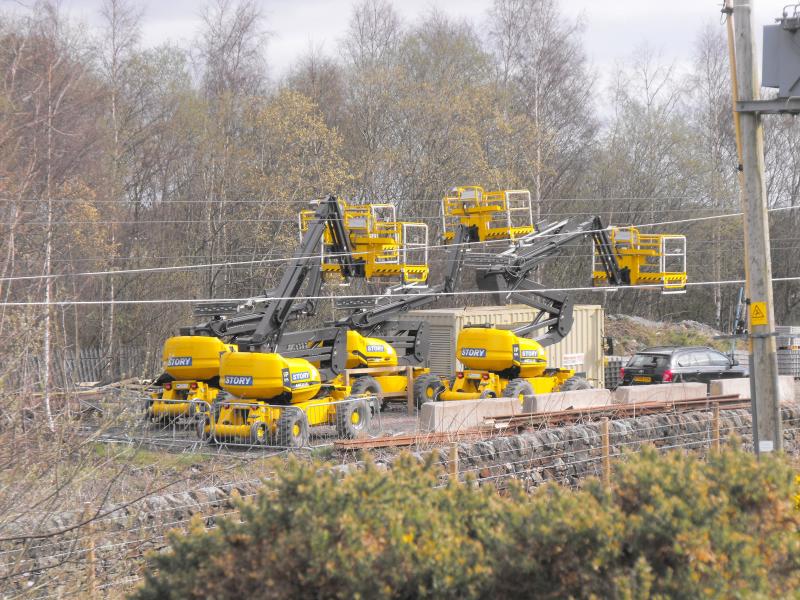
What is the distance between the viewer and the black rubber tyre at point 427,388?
2372 centimetres

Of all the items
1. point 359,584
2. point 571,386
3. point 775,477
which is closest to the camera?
point 359,584

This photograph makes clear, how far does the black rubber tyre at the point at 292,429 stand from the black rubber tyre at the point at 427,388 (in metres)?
5.61

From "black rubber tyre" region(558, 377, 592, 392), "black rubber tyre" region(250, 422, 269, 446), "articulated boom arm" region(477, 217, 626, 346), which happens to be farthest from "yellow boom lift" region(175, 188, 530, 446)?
"black rubber tyre" region(558, 377, 592, 392)

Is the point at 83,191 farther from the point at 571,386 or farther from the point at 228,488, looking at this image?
the point at 228,488

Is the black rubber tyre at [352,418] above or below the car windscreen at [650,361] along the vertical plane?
below

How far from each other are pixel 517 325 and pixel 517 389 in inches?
287

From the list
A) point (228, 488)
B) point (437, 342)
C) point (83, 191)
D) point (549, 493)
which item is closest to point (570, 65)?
point (437, 342)

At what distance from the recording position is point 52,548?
26.0 ft

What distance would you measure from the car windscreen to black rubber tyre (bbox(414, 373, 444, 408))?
6.21 metres

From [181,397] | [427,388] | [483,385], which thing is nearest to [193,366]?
[181,397]

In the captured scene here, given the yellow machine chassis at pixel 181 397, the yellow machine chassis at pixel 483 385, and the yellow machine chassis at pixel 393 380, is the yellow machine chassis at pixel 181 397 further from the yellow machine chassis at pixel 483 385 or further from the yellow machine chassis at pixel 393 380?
the yellow machine chassis at pixel 483 385

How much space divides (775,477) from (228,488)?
622 centimetres

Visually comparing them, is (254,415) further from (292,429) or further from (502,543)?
(502,543)

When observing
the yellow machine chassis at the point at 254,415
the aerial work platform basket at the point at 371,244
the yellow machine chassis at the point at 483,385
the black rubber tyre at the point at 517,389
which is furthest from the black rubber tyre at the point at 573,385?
the yellow machine chassis at the point at 254,415
